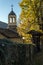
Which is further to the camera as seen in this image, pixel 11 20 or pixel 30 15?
pixel 11 20

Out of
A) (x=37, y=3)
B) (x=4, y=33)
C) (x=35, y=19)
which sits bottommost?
(x=4, y=33)

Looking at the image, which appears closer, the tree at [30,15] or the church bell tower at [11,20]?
the tree at [30,15]

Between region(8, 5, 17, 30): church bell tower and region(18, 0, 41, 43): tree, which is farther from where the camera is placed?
region(8, 5, 17, 30): church bell tower

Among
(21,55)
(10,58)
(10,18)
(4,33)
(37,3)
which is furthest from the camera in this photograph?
(10,18)

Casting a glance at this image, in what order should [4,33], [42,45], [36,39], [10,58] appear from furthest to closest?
[4,33]
[42,45]
[36,39]
[10,58]

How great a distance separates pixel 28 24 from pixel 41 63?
8077 millimetres

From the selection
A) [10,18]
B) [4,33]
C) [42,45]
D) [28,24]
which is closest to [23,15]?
[28,24]

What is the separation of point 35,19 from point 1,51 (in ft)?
43.3

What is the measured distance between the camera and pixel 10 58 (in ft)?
29.0

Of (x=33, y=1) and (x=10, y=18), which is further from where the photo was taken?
(x=10, y=18)

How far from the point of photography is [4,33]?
29.9 meters

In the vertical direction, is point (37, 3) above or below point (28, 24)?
above

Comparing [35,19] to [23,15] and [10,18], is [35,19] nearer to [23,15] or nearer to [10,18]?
[23,15]

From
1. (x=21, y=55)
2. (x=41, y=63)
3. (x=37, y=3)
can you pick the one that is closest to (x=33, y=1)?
(x=37, y=3)
